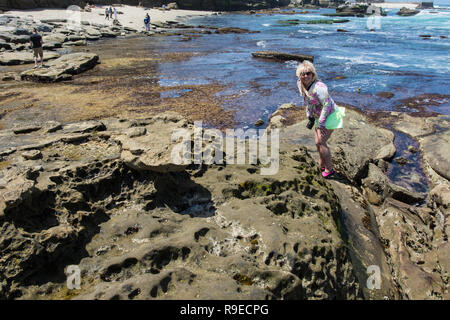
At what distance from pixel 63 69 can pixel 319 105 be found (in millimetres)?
13722

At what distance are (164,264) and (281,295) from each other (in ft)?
3.76

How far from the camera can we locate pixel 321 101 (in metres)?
5.06

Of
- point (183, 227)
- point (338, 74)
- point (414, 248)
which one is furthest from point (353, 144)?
point (338, 74)

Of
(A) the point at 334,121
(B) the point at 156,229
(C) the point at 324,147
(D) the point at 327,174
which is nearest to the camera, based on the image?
(B) the point at 156,229

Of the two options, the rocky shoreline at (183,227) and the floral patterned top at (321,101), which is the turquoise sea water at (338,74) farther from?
the floral patterned top at (321,101)

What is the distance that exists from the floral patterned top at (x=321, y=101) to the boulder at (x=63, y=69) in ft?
42.0

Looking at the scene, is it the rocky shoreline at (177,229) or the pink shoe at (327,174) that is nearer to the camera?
the rocky shoreline at (177,229)

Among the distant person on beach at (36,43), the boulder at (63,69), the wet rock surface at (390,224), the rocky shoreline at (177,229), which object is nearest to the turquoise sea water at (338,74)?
the wet rock surface at (390,224)

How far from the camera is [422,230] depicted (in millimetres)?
5242

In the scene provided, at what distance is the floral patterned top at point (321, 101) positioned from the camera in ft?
16.4

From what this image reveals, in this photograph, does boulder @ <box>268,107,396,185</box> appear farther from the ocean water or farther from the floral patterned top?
the ocean water

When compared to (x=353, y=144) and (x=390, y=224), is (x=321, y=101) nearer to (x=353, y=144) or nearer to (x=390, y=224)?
(x=390, y=224)

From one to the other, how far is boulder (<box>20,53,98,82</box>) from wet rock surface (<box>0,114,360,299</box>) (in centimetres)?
1110
